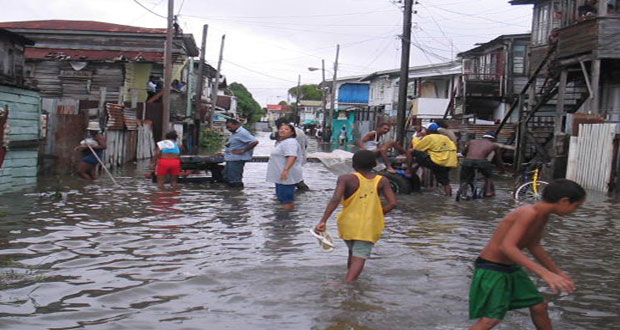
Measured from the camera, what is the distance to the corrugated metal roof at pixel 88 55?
1037 inches

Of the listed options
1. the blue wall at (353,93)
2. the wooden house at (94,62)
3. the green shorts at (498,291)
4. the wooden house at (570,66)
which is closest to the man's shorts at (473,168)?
the wooden house at (570,66)

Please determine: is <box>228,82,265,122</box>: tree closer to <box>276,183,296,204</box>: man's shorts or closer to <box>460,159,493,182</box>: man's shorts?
<box>460,159,493,182</box>: man's shorts

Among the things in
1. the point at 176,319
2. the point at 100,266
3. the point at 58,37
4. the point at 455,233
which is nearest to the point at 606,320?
the point at 176,319

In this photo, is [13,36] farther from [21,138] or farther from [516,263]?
[516,263]

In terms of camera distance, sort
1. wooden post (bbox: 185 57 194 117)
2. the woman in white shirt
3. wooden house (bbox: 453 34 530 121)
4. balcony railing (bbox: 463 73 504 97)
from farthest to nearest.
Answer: wooden post (bbox: 185 57 194 117) → balcony railing (bbox: 463 73 504 97) → wooden house (bbox: 453 34 530 121) → the woman in white shirt

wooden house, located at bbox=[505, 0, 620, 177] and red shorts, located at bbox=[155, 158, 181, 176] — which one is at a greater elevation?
wooden house, located at bbox=[505, 0, 620, 177]

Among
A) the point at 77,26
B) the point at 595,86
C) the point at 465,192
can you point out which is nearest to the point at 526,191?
the point at 465,192

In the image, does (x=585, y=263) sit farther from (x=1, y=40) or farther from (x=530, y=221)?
(x=1, y=40)

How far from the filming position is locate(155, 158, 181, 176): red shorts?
1419 cm

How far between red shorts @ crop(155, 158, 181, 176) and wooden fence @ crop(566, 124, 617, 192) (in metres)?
10.3

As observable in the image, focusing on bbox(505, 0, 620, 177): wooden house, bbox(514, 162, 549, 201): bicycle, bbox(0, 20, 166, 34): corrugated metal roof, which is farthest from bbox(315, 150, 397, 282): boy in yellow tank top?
bbox(0, 20, 166, 34): corrugated metal roof

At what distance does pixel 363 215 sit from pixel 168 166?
8833mm

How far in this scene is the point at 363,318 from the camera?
5.44 metres

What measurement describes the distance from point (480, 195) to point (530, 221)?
33.6 ft
